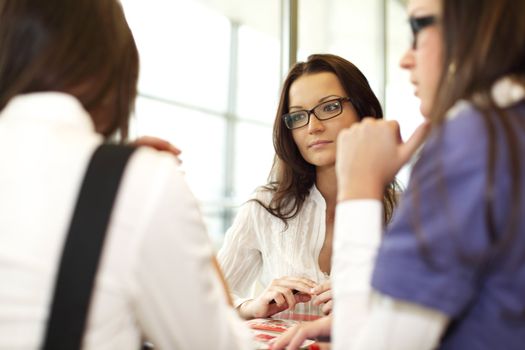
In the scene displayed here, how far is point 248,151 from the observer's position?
23.8ft

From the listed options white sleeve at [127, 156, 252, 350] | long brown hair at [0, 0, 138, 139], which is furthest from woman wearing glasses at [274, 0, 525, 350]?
long brown hair at [0, 0, 138, 139]

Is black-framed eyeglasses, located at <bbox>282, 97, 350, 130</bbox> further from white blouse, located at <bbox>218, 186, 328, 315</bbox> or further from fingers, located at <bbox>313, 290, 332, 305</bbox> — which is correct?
fingers, located at <bbox>313, 290, 332, 305</bbox>

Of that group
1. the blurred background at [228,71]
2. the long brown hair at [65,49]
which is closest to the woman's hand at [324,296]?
the long brown hair at [65,49]

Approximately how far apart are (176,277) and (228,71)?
637 centimetres

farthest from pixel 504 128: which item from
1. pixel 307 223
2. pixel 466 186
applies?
pixel 307 223

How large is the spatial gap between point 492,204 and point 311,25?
4.08 metres

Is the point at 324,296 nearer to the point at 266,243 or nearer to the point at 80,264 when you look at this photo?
the point at 266,243

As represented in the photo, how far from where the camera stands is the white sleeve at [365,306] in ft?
2.40

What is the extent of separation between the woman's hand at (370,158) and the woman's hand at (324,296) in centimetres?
59

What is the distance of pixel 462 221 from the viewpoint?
662 millimetres

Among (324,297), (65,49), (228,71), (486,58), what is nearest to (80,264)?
(65,49)

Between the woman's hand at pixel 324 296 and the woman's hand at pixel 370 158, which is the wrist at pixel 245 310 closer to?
the woman's hand at pixel 324 296

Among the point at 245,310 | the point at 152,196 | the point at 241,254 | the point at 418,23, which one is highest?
the point at 418,23

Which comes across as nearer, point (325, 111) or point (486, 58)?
point (486, 58)
